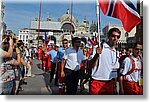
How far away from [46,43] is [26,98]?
2.96 feet

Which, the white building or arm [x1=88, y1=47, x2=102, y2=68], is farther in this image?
the white building

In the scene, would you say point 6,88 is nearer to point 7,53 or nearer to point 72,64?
point 7,53

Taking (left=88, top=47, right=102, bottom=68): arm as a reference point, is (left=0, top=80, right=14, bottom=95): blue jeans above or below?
below

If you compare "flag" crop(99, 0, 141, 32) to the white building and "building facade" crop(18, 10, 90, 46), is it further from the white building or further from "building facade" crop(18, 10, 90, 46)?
"building facade" crop(18, 10, 90, 46)

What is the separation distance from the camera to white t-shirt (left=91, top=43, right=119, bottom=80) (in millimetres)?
5000

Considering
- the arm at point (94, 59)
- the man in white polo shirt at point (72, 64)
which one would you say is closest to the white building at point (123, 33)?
the arm at point (94, 59)

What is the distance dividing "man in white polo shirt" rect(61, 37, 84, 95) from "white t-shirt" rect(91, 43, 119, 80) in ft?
0.83

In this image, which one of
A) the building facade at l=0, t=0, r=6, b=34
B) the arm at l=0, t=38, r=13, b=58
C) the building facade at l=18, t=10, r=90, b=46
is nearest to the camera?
the arm at l=0, t=38, r=13, b=58

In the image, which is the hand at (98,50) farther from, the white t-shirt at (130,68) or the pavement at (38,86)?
the pavement at (38,86)

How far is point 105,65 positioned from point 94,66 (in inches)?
6.3

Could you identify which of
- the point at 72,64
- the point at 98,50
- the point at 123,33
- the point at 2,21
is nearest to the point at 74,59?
the point at 72,64

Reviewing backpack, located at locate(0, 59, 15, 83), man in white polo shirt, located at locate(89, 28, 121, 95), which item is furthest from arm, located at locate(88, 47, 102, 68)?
backpack, located at locate(0, 59, 15, 83)

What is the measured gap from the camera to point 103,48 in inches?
196

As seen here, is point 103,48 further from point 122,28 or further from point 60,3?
point 60,3
